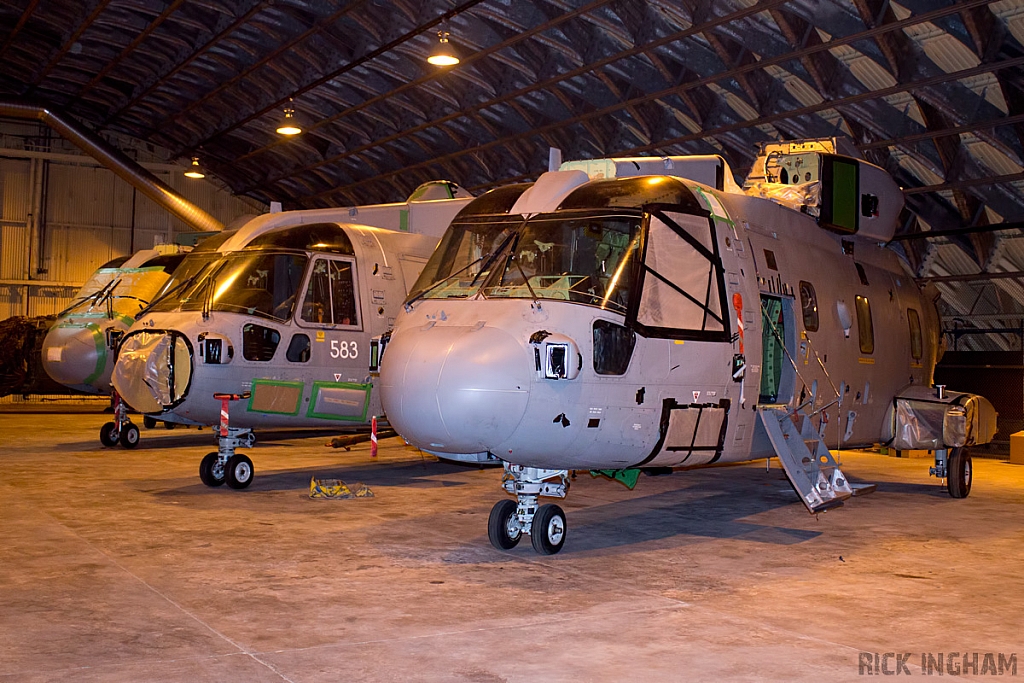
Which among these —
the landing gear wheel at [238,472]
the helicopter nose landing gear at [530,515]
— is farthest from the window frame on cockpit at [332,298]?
the helicopter nose landing gear at [530,515]

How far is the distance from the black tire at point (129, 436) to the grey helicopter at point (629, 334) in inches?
329

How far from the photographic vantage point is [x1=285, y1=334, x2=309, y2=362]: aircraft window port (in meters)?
11.7

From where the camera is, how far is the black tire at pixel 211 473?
444 inches

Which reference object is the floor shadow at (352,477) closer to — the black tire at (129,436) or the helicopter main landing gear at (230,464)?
the helicopter main landing gear at (230,464)

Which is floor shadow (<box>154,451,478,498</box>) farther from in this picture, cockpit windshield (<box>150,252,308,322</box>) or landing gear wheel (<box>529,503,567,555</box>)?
landing gear wheel (<box>529,503,567,555</box>)

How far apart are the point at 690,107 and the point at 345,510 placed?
11250mm

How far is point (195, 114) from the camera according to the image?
2948cm

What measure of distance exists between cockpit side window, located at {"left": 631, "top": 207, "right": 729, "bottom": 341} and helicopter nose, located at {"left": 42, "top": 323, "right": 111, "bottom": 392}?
11.7 metres

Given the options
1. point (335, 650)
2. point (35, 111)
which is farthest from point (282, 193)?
point (335, 650)

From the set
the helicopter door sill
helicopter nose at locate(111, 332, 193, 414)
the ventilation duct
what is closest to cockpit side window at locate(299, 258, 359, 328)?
helicopter nose at locate(111, 332, 193, 414)

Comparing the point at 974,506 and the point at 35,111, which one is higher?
the point at 35,111

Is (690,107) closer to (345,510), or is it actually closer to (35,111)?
(345,510)

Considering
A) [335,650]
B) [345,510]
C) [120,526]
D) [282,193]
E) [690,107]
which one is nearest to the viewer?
[335,650]

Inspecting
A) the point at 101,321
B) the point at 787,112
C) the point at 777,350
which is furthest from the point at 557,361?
the point at 101,321
